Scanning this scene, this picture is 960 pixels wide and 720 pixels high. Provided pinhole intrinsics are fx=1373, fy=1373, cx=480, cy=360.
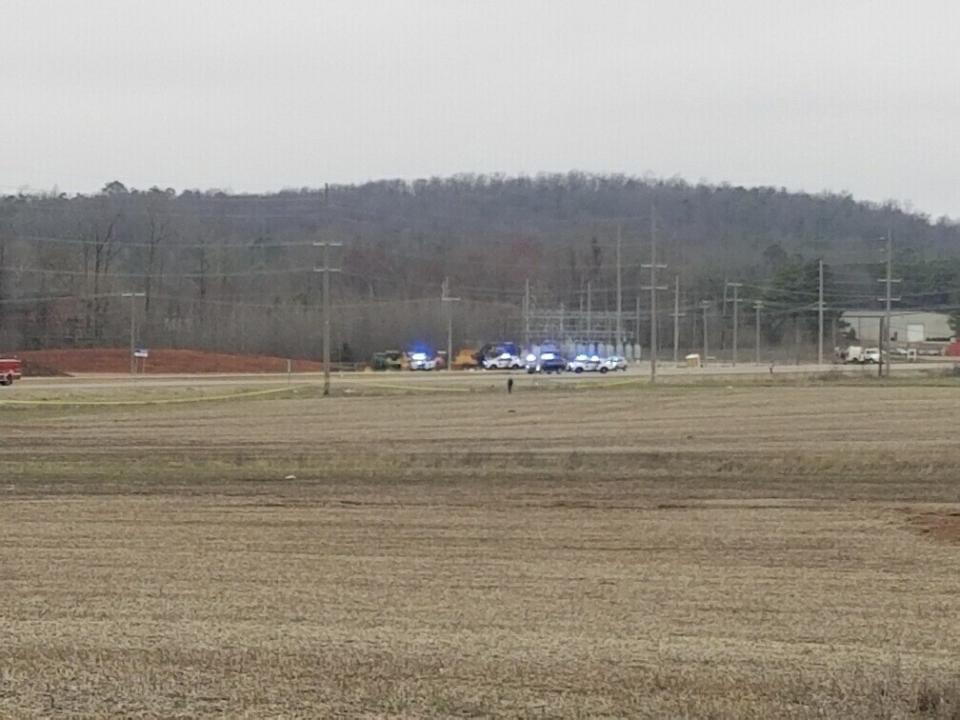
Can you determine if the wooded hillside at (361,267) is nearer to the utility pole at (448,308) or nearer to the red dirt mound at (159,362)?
the utility pole at (448,308)

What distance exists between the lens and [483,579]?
15086 mm

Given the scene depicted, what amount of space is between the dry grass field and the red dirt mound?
2413 inches

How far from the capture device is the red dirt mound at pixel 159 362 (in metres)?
96.9

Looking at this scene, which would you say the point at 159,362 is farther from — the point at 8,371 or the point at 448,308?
the point at 448,308

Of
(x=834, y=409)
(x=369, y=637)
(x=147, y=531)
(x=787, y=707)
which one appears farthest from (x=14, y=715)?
(x=834, y=409)

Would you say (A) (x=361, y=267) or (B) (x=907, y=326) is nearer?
(A) (x=361, y=267)

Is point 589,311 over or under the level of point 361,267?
under

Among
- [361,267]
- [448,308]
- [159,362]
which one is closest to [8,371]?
[159,362]

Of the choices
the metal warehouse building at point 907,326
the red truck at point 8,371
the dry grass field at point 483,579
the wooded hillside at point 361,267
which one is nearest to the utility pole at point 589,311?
the wooded hillside at point 361,267

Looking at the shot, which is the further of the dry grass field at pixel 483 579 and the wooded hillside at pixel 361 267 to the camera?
the wooded hillside at pixel 361 267

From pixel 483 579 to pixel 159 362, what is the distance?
8689 centimetres

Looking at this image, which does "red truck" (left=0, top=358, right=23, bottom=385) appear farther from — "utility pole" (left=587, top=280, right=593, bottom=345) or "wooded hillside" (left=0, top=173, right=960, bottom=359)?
"utility pole" (left=587, top=280, right=593, bottom=345)

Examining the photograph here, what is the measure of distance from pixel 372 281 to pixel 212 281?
14718mm

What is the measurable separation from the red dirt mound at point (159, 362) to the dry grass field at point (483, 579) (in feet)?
201
